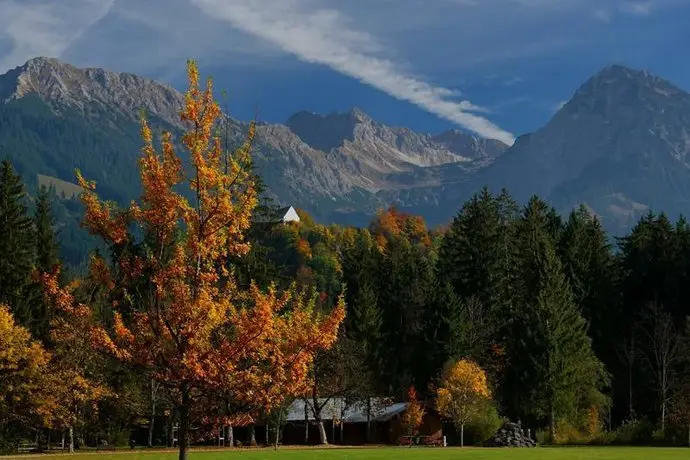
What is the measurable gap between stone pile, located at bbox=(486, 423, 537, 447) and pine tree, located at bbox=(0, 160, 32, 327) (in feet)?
128

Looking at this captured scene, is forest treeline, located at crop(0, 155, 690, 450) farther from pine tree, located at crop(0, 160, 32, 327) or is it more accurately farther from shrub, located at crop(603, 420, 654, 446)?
shrub, located at crop(603, 420, 654, 446)

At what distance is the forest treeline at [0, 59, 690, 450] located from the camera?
12719 mm

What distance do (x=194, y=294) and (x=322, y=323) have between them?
236 centimetres

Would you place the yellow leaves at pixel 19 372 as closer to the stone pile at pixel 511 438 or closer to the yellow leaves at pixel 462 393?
the yellow leaves at pixel 462 393

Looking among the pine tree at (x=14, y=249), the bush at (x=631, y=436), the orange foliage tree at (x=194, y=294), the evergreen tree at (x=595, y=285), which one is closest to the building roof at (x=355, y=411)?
the bush at (x=631, y=436)

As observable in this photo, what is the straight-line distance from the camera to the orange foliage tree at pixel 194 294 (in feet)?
40.5

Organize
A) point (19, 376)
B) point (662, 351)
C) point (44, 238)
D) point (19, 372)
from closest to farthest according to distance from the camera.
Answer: point (19, 372) < point (19, 376) < point (662, 351) < point (44, 238)

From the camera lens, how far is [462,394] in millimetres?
61062

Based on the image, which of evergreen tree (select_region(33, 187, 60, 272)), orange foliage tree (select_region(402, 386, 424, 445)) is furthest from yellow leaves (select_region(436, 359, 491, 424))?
evergreen tree (select_region(33, 187, 60, 272))

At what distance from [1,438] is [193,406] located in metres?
45.1

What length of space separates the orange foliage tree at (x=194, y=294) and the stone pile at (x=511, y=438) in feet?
171

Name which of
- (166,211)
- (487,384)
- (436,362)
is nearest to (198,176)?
(166,211)

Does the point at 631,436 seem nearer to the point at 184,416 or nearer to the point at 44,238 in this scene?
the point at 44,238

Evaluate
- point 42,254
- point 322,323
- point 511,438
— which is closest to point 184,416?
point 322,323
